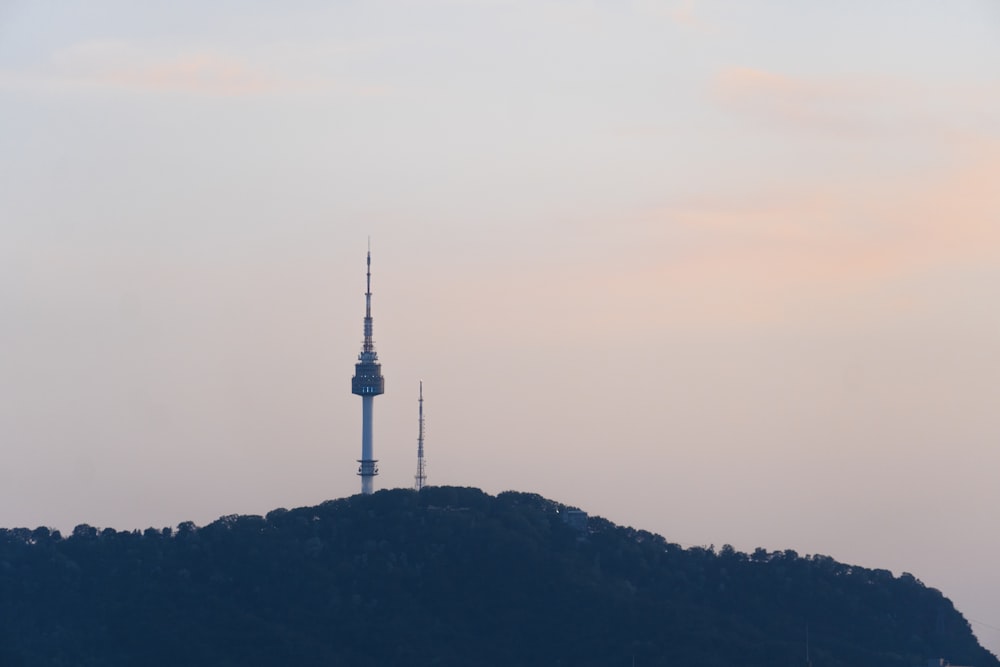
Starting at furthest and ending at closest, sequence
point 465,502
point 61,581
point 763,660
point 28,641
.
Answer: point 465,502 → point 61,581 → point 28,641 → point 763,660

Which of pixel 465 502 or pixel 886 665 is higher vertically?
pixel 465 502

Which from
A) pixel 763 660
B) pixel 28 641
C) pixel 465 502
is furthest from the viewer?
pixel 465 502

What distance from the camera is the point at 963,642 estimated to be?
12812 centimetres

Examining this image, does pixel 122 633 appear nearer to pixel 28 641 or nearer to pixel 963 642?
pixel 28 641

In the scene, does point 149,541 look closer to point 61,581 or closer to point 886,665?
point 61,581

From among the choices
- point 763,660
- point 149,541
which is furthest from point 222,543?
point 763,660

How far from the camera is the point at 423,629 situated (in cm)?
12656

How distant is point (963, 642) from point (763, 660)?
17.6 meters

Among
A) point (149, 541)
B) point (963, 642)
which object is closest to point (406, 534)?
point (149, 541)

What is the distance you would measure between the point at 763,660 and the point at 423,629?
20900 mm

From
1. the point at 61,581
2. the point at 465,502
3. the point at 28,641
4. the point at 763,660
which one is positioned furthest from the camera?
the point at 465,502

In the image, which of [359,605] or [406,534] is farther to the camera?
[406,534]

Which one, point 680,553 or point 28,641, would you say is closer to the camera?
point 28,641

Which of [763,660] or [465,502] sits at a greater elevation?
[465,502]
